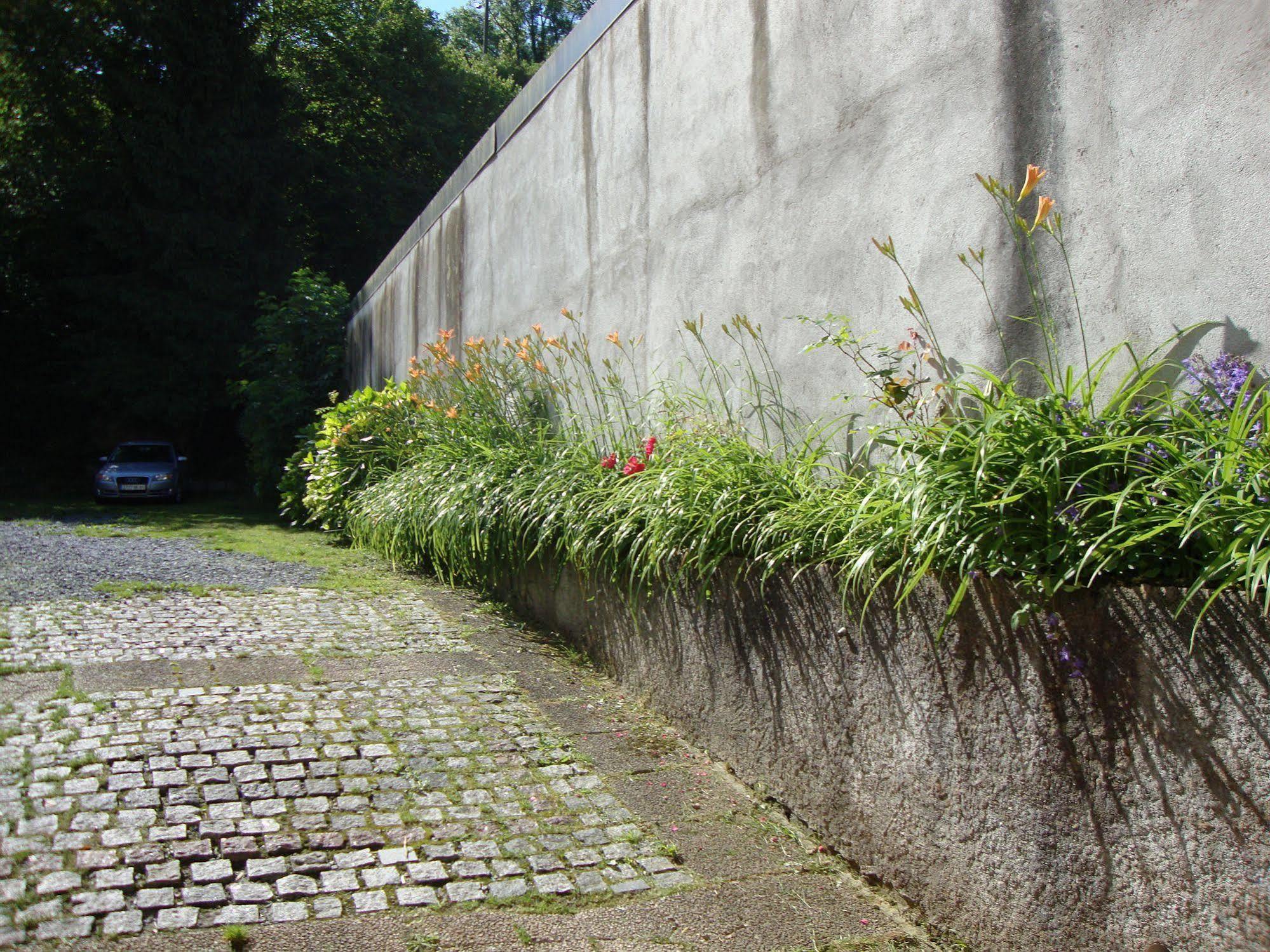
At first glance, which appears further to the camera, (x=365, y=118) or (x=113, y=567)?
(x=365, y=118)

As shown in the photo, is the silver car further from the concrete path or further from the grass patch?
the concrete path

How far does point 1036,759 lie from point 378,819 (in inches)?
75.7

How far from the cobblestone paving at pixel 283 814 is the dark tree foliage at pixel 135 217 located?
15.6 m

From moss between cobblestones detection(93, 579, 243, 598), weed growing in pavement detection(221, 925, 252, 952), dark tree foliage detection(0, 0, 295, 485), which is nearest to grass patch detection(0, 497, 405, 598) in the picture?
moss between cobblestones detection(93, 579, 243, 598)

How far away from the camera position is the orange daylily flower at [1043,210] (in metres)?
2.45

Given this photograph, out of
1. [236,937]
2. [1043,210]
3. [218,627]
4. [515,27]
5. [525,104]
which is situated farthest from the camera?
[515,27]

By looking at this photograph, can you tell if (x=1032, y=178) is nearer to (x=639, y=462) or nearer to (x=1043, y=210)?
(x=1043, y=210)

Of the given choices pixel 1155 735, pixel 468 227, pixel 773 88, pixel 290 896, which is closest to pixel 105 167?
pixel 468 227

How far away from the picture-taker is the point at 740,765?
3.40 meters

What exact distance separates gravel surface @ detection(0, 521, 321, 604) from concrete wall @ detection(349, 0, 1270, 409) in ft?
10.1

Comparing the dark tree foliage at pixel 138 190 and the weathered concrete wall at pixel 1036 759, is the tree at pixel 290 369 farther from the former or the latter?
the weathered concrete wall at pixel 1036 759

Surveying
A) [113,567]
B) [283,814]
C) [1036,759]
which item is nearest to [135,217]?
[113,567]

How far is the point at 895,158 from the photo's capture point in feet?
10.7

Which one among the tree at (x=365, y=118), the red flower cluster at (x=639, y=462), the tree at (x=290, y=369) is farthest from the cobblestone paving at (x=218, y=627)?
the tree at (x=365, y=118)
